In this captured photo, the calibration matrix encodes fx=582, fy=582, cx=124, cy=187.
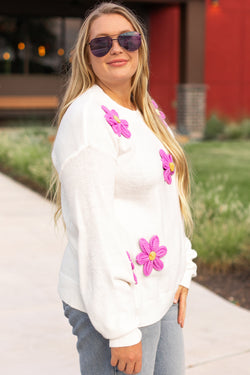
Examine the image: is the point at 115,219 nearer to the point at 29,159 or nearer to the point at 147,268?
the point at 147,268

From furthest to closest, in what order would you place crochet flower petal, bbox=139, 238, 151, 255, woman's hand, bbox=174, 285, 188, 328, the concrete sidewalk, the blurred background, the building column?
the building column < the blurred background < the concrete sidewalk < woman's hand, bbox=174, 285, 188, 328 < crochet flower petal, bbox=139, 238, 151, 255

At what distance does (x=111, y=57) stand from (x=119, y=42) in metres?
0.06

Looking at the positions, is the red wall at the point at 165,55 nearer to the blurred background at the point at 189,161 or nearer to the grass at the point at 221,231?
the blurred background at the point at 189,161

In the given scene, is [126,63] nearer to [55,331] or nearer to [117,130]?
[117,130]

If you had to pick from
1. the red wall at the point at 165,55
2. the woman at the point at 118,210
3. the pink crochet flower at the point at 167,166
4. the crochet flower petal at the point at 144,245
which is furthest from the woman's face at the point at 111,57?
the red wall at the point at 165,55

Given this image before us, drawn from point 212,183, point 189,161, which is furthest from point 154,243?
point 212,183

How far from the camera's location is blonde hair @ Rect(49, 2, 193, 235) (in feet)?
6.97

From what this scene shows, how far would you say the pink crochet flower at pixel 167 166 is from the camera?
2.06m

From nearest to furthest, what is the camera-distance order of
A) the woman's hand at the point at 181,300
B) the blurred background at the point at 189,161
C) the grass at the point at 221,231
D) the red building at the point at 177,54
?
the woman's hand at the point at 181,300
the blurred background at the point at 189,161
the grass at the point at 221,231
the red building at the point at 177,54

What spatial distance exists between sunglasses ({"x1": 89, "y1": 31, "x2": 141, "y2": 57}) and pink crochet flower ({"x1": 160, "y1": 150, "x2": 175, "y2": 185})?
0.41 meters

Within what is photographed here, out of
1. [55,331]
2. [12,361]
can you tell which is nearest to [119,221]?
[12,361]

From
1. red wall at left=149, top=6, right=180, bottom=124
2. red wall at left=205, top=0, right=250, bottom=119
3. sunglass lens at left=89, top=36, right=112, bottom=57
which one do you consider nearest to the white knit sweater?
sunglass lens at left=89, top=36, right=112, bottom=57

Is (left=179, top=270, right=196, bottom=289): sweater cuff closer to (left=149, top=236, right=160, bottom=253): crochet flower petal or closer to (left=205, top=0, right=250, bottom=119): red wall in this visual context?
(left=149, top=236, right=160, bottom=253): crochet flower petal

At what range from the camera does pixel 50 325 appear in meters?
4.19
